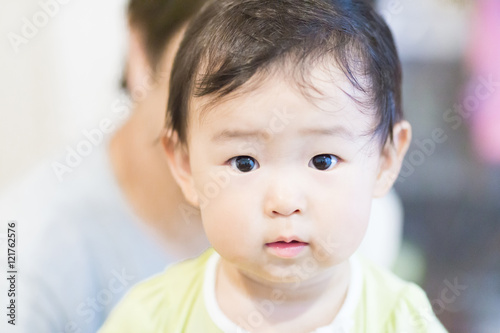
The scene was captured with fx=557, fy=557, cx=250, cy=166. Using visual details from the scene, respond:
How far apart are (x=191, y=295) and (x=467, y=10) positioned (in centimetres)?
85

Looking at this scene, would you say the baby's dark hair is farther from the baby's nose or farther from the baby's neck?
the baby's neck

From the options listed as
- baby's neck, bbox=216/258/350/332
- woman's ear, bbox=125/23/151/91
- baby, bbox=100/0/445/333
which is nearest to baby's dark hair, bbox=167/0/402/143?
baby, bbox=100/0/445/333

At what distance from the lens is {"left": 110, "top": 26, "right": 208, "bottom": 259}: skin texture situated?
3.75 feet

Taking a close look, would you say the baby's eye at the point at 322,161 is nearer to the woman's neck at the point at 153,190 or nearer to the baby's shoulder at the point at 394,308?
the baby's shoulder at the point at 394,308

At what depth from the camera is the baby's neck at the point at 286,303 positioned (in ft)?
2.70

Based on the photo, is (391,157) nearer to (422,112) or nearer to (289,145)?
(289,145)

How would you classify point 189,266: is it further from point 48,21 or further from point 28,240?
point 48,21

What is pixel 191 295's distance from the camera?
888mm

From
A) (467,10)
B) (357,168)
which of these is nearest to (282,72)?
(357,168)

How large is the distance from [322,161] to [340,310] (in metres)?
0.25

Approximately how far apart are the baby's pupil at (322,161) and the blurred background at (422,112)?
0.54m

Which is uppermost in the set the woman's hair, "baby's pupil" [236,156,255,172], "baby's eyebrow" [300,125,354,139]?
the woman's hair

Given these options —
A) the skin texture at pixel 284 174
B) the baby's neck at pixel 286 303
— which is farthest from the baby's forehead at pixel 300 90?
the baby's neck at pixel 286 303

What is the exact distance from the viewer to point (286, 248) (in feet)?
2.35
